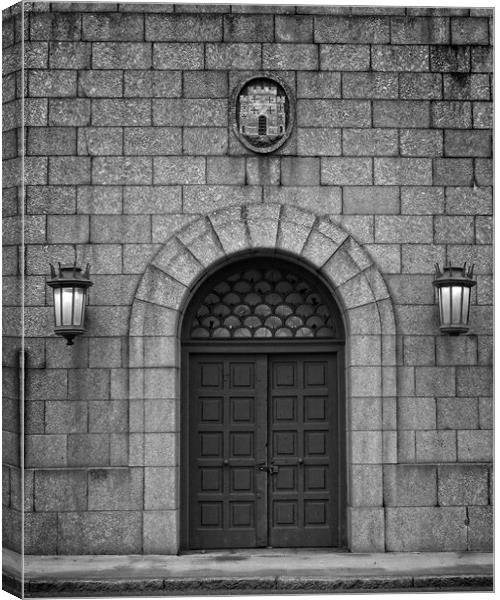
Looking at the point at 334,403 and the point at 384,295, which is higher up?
the point at 384,295

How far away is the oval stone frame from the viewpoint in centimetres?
1050

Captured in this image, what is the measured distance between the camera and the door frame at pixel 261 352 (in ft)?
34.6

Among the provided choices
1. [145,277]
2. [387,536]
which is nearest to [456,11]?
[145,277]

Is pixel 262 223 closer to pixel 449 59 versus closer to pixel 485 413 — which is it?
pixel 449 59

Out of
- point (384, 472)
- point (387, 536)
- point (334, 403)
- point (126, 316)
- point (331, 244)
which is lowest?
point (387, 536)

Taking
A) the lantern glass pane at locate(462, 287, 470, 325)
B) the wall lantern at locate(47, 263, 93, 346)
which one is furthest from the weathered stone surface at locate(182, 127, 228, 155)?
the lantern glass pane at locate(462, 287, 470, 325)

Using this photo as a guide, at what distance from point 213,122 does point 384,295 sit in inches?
107

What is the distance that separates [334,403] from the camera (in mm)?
10719

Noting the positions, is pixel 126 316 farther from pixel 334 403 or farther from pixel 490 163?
pixel 490 163

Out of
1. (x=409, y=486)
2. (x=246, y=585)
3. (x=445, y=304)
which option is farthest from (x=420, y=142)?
(x=246, y=585)

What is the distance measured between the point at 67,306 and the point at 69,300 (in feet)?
0.22

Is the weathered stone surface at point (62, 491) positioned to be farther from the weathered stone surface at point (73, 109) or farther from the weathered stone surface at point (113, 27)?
the weathered stone surface at point (113, 27)

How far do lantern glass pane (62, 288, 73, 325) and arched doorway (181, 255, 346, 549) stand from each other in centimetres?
139

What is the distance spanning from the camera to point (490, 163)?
10648mm
